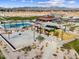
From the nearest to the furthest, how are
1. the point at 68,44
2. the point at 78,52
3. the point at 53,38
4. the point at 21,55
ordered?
the point at 21,55
the point at 78,52
the point at 68,44
the point at 53,38

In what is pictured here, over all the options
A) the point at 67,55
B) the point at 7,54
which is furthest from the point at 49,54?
the point at 7,54

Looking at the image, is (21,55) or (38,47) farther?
(38,47)

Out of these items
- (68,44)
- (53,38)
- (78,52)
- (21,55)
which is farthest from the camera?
(53,38)

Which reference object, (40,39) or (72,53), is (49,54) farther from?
(40,39)

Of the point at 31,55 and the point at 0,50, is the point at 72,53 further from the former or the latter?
the point at 0,50

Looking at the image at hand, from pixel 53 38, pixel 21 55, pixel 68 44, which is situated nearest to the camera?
pixel 21 55

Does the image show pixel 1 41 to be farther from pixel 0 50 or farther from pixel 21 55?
pixel 21 55

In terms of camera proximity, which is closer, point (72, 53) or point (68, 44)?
point (72, 53)

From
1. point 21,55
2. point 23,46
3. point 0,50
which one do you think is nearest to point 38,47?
point 23,46
